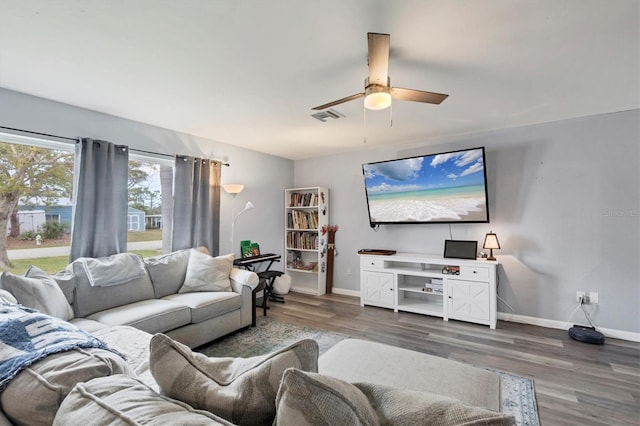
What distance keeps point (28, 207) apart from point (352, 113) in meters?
3.23

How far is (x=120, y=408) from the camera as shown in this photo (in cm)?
68

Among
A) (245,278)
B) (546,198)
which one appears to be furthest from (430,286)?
(245,278)

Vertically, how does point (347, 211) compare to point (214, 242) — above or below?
above

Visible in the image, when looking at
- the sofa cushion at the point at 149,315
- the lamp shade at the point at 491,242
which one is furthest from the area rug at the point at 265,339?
the lamp shade at the point at 491,242

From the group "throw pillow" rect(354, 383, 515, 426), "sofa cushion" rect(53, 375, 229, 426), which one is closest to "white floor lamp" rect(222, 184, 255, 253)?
"sofa cushion" rect(53, 375, 229, 426)

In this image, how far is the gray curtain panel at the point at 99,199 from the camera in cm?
292

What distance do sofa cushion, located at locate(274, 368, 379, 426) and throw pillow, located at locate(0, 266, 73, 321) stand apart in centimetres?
247

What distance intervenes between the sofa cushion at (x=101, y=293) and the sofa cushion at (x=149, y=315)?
6 cm

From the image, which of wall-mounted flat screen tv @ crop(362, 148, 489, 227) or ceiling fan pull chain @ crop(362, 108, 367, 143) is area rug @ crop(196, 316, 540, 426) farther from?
ceiling fan pull chain @ crop(362, 108, 367, 143)

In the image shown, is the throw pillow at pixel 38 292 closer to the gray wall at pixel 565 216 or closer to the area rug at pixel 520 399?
the area rug at pixel 520 399

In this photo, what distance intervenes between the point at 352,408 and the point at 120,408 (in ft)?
1.69

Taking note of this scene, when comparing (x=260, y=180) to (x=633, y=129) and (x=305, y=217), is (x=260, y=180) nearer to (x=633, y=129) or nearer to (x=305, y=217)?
(x=305, y=217)

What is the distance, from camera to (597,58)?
212 cm

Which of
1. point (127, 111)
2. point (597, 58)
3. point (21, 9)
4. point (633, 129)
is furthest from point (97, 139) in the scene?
point (633, 129)
